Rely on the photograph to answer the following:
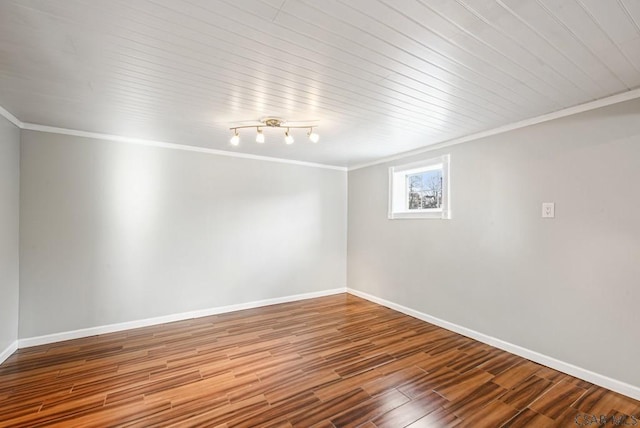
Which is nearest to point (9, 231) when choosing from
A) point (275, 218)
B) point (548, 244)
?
point (275, 218)

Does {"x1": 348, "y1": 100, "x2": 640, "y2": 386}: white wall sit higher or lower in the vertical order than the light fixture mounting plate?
lower

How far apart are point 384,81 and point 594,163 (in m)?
1.86

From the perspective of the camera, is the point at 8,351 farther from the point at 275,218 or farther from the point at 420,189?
the point at 420,189

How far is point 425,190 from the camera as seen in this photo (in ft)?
13.1

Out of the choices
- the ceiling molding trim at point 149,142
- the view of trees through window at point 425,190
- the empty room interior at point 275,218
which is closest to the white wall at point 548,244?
the empty room interior at point 275,218

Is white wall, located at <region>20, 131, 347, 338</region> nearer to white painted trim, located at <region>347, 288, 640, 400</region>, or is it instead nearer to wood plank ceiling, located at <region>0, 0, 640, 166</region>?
wood plank ceiling, located at <region>0, 0, 640, 166</region>

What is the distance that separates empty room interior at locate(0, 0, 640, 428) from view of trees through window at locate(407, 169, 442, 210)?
0.10 feet

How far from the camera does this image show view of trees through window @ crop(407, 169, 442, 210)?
3816 mm

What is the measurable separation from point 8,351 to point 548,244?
16.5 feet

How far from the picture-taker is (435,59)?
172 centimetres

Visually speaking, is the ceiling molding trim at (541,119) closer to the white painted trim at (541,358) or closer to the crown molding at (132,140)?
the crown molding at (132,140)

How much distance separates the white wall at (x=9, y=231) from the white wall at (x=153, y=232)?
85 mm

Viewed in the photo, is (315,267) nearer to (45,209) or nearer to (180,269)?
(180,269)

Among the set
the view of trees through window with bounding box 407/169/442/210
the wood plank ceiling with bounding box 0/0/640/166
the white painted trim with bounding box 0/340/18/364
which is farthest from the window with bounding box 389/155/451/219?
the white painted trim with bounding box 0/340/18/364
